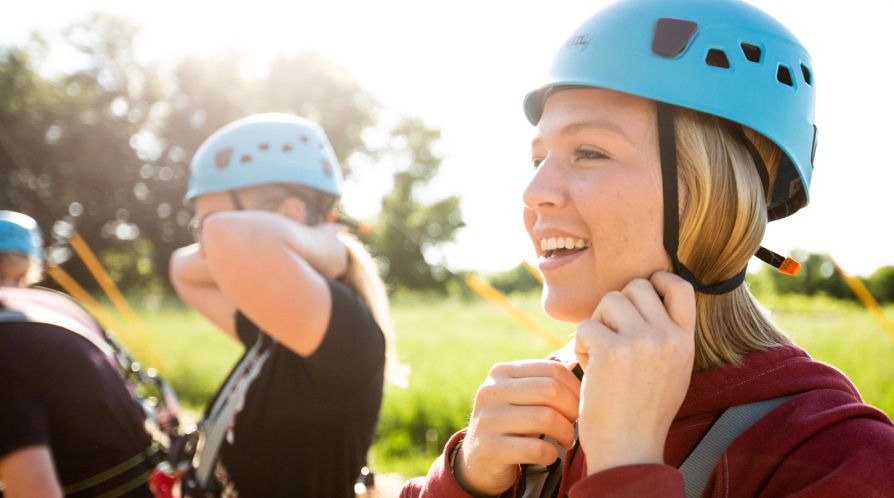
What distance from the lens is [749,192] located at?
1751mm

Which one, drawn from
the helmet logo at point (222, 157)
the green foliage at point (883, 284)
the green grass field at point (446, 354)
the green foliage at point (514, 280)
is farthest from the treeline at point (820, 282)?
the green foliage at point (514, 280)

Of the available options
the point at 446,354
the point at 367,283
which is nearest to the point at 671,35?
the point at 367,283

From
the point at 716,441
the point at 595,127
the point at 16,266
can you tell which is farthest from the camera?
the point at 16,266

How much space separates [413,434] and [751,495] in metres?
7.99

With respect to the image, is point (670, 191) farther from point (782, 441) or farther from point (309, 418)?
point (309, 418)

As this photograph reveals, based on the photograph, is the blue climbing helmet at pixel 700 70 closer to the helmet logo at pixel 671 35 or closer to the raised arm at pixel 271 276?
the helmet logo at pixel 671 35

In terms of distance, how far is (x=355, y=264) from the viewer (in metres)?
3.62

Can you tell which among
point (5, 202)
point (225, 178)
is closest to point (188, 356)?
point (225, 178)

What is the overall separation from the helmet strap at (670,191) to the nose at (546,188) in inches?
10.0

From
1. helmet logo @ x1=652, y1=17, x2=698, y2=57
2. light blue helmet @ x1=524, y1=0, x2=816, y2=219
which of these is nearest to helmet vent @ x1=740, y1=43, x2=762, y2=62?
light blue helmet @ x1=524, y1=0, x2=816, y2=219

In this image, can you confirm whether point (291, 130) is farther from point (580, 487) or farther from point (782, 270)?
point (580, 487)

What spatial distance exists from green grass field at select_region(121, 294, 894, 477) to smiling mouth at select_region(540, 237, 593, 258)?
2641 millimetres

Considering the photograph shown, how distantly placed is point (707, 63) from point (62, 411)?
294 cm

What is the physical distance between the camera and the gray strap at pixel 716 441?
1.49m
